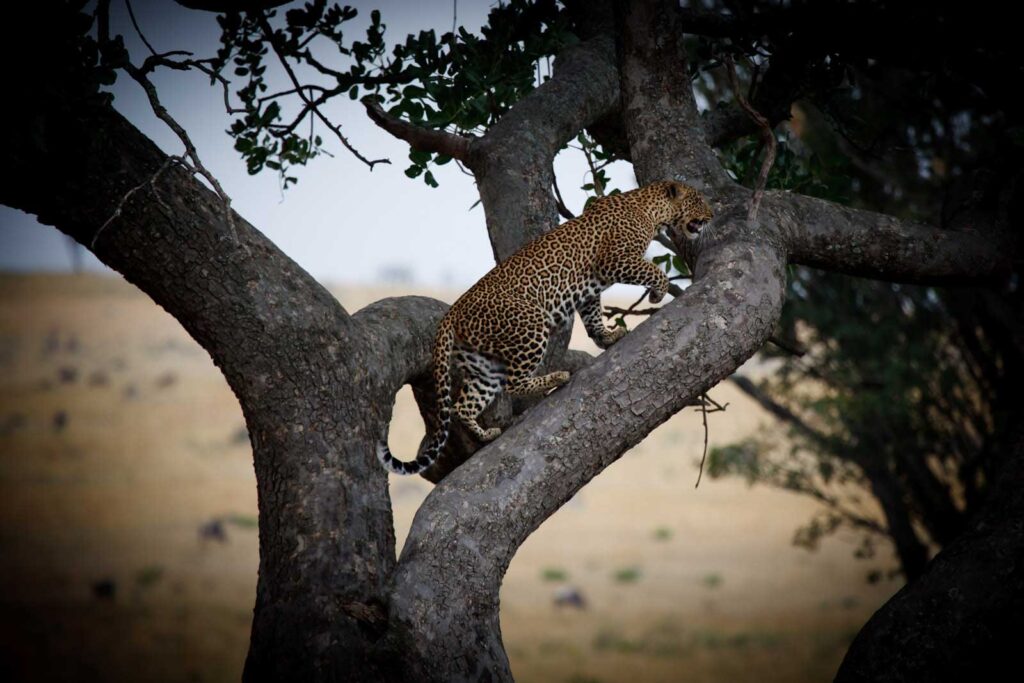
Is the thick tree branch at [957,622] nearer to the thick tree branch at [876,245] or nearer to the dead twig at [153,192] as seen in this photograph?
the thick tree branch at [876,245]

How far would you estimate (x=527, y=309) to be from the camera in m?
3.90

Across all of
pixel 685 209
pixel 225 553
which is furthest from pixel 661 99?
pixel 225 553

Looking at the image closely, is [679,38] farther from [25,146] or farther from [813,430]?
[813,430]

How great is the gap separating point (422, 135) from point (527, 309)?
1.37m

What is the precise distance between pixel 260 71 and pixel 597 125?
1.99 m

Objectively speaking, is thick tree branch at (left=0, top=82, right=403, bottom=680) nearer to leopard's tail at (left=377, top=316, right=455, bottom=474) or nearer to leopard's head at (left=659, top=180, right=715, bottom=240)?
leopard's tail at (left=377, top=316, right=455, bottom=474)

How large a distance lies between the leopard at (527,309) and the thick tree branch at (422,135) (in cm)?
81

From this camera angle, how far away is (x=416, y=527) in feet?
10.6

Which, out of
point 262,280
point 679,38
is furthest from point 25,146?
point 679,38

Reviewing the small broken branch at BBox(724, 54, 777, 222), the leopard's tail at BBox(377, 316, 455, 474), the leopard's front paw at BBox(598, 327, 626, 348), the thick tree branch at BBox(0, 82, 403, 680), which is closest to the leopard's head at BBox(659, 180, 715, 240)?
the small broken branch at BBox(724, 54, 777, 222)

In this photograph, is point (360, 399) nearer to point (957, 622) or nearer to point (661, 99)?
point (661, 99)

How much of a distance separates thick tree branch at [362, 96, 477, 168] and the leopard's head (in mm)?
1017

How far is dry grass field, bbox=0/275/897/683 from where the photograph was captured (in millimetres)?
16766

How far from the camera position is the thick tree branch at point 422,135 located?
4730 mm
